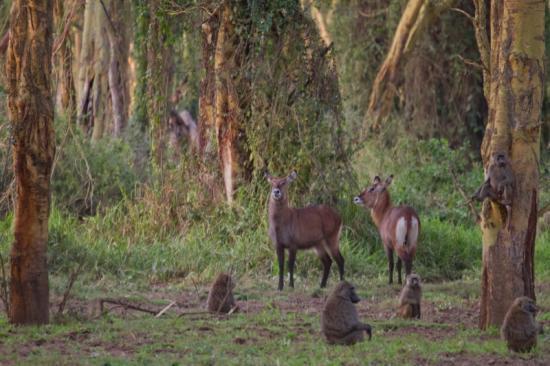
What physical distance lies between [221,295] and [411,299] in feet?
5.57

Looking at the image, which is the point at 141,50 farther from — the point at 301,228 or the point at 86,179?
the point at 301,228

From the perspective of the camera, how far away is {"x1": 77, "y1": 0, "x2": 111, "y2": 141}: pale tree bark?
22219 millimetres

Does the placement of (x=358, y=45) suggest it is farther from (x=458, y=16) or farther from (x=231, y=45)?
(x=231, y=45)

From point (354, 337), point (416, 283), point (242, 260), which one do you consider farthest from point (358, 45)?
point (354, 337)

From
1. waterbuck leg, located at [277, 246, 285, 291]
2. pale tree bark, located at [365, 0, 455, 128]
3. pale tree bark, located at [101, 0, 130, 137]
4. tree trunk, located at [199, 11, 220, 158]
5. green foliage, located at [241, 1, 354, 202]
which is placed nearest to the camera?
waterbuck leg, located at [277, 246, 285, 291]

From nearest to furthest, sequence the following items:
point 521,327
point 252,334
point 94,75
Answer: point 521,327 → point 252,334 → point 94,75

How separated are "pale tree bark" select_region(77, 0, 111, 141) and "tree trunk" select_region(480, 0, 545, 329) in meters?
14.3

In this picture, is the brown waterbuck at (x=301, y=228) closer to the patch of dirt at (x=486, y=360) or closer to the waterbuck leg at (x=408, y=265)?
the waterbuck leg at (x=408, y=265)

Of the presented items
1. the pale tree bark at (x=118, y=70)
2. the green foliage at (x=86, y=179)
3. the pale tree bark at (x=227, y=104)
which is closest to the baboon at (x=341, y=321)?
the pale tree bark at (x=227, y=104)

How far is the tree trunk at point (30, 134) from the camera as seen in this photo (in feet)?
28.1

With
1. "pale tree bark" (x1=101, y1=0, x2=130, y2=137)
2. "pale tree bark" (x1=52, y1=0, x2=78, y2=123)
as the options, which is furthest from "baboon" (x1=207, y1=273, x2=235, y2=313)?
"pale tree bark" (x1=101, y1=0, x2=130, y2=137)

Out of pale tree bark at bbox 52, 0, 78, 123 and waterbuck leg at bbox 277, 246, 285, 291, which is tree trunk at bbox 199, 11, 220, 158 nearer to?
pale tree bark at bbox 52, 0, 78, 123

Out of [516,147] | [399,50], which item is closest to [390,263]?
[516,147]

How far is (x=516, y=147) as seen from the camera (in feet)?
27.9
